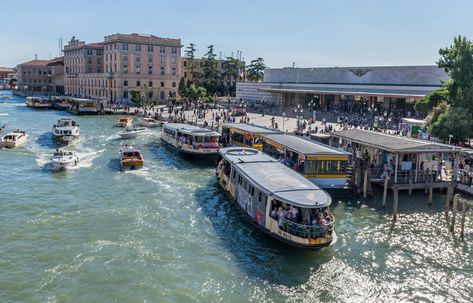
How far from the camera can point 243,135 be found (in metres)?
44.2

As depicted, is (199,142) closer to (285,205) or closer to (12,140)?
(12,140)

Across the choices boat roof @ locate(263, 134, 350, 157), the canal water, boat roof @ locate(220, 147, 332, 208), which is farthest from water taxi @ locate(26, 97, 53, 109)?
boat roof @ locate(220, 147, 332, 208)

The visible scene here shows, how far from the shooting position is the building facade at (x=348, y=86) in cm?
7112

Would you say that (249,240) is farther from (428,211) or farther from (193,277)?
(428,211)

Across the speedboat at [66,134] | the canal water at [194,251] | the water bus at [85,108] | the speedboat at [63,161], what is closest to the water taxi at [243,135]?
the canal water at [194,251]

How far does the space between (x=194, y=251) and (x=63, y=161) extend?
20823 mm

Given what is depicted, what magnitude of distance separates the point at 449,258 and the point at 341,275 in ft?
20.0

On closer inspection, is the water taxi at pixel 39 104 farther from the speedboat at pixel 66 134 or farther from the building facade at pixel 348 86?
the speedboat at pixel 66 134

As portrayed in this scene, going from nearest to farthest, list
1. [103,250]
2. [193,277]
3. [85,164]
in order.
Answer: [193,277] < [103,250] < [85,164]

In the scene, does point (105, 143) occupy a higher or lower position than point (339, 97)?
lower

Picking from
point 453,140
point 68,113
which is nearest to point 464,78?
point 453,140

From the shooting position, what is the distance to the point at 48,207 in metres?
28.8

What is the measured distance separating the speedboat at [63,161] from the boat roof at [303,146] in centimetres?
1648

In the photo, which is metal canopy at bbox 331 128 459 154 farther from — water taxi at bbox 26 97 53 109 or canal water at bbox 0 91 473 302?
water taxi at bbox 26 97 53 109
